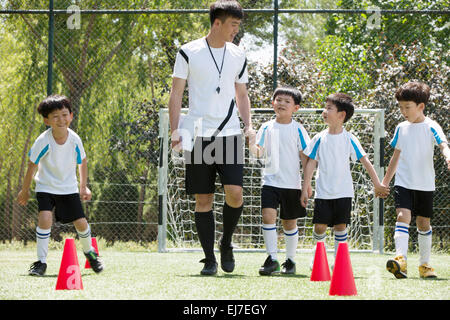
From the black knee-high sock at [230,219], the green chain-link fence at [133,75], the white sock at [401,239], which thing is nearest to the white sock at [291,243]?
the black knee-high sock at [230,219]

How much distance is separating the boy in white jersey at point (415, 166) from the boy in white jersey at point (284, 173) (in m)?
0.70

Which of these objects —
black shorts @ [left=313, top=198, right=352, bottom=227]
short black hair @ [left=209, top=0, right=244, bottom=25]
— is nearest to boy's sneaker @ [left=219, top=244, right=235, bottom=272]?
black shorts @ [left=313, top=198, right=352, bottom=227]

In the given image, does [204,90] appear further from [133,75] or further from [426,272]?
[133,75]

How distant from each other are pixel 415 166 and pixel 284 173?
959 mm

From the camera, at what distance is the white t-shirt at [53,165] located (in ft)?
16.9

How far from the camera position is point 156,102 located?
36.2ft

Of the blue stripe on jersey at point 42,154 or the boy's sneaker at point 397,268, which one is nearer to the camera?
the boy's sneaker at point 397,268

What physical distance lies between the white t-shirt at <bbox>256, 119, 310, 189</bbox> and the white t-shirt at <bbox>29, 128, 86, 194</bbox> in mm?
1459

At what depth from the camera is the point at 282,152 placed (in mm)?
5441

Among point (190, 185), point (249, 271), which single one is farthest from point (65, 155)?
point (249, 271)

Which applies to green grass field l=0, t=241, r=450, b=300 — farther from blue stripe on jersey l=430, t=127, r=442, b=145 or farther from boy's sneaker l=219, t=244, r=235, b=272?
blue stripe on jersey l=430, t=127, r=442, b=145

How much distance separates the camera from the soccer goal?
26.9 ft

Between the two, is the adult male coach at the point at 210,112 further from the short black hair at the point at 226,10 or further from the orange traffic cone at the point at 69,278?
the orange traffic cone at the point at 69,278

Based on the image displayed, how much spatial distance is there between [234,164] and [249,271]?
98 cm
